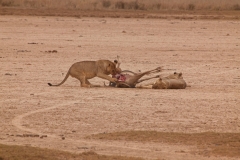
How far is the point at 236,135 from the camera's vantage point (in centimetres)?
1099

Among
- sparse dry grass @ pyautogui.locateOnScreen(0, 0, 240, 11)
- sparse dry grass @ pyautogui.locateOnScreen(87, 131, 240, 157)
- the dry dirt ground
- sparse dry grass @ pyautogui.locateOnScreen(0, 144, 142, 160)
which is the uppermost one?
sparse dry grass @ pyautogui.locateOnScreen(0, 144, 142, 160)

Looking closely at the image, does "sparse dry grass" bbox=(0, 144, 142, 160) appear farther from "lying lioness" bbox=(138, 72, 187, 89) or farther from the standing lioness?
"lying lioness" bbox=(138, 72, 187, 89)

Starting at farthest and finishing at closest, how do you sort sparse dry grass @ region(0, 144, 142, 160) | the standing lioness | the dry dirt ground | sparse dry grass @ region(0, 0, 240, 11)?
sparse dry grass @ region(0, 0, 240, 11)
the standing lioness
the dry dirt ground
sparse dry grass @ region(0, 144, 142, 160)

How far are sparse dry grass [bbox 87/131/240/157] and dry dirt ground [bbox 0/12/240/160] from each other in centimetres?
20

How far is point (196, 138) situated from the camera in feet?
35.5

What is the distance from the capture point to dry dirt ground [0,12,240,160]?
10.8 m

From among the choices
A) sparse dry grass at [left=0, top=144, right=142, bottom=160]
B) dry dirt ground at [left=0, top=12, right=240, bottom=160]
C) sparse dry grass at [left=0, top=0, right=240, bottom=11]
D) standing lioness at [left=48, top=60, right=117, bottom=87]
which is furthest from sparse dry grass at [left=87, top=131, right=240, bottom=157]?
sparse dry grass at [left=0, top=0, right=240, bottom=11]

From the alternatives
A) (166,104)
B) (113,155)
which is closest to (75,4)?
(166,104)

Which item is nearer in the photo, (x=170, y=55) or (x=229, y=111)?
(x=229, y=111)

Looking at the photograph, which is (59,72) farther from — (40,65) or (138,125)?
(138,125)

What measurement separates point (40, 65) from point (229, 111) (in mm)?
7627

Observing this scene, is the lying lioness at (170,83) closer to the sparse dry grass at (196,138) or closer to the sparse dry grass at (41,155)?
the sparse dry grass at (196,138)

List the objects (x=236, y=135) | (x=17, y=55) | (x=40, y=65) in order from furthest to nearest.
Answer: (x=17, y=55)
(x=40, y=65)
(x=236, y=135)

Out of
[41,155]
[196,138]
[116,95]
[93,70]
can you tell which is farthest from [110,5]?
[41,155]
